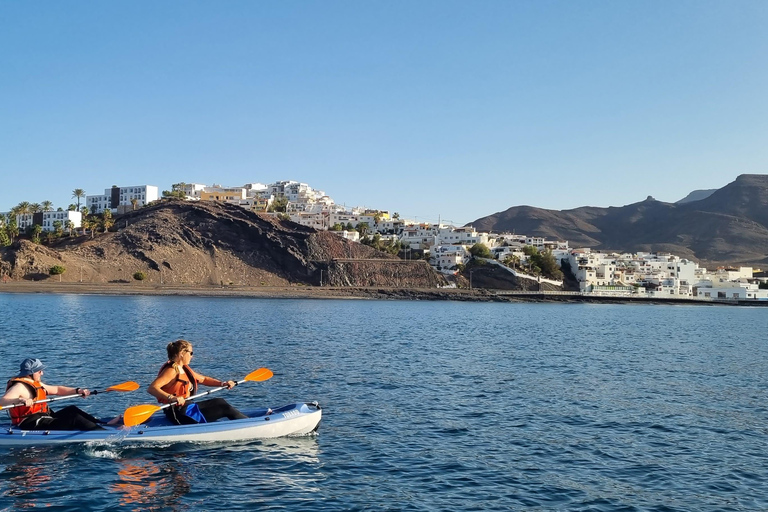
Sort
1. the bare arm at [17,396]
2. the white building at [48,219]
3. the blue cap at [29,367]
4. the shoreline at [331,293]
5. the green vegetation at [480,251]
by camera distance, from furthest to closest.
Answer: the green vegetation at [480,251] < the white building at [48,219] < the shoreline at [331,293] < the blue cap at [29,367] < the bare arm at [17,396]

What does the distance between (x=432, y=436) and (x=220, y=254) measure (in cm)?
11716

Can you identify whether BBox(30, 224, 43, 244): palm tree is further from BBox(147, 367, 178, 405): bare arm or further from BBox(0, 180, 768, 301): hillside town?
BBox(147, 367, 178, 405): bare arm

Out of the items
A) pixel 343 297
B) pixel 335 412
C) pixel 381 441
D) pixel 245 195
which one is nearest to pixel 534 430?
pixel 381 441

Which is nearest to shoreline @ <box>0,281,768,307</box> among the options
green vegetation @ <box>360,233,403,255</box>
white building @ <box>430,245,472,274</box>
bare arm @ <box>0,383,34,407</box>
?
white building @ <box>430,245,472,274</box>

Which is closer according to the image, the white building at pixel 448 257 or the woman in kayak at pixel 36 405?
the woman in kayak at pixel 36 405

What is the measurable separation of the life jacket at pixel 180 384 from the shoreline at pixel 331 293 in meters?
94.1

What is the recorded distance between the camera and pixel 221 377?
2650 centimetres

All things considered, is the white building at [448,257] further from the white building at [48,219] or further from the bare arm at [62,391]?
the bare arm at [62,391]

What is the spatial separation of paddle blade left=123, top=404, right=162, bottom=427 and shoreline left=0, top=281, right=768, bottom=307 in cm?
9391

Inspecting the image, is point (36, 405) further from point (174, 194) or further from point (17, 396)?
point (174, 194)

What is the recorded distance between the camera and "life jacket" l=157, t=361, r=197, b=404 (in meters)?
15.6

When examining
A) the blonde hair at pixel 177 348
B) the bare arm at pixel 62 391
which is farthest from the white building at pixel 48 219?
the blonde hair at pixel 177 348

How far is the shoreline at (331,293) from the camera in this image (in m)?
103

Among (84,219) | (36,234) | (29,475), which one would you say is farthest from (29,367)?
(84,219)
